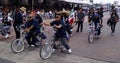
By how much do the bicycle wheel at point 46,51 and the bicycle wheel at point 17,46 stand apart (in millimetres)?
1218

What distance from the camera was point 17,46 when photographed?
384 inches

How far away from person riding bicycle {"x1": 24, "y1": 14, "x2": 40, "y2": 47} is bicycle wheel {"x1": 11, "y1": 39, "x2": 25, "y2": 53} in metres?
0.53

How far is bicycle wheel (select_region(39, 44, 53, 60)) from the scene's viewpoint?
889 centimetres

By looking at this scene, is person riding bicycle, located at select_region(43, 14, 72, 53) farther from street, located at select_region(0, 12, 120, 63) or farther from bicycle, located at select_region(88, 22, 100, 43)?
bicycle, located at select_region(88, 22, 100, 43)

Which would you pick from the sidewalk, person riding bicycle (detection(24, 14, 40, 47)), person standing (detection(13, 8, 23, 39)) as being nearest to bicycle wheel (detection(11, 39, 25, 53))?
the sidewalk

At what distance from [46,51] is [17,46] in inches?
51.9

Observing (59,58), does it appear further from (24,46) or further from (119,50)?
(119,50)

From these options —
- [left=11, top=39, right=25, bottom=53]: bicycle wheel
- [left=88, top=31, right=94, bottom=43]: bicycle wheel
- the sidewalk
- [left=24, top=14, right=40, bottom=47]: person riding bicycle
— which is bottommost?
[left=88, top=31, right=94, bottom=43]: bicycle wheel

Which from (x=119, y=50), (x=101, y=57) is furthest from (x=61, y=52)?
(x=119, y=50)

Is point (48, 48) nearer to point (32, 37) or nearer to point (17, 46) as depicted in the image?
point (17, 46)

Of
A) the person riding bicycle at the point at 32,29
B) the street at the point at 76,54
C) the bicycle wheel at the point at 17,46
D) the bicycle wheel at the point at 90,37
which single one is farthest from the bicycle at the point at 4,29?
the bicycle wheel at the point at 90,37

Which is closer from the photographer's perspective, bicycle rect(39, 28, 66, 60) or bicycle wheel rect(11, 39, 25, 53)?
bicycle rect(39, 28, 66, 60)

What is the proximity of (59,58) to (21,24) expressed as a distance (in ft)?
11.6

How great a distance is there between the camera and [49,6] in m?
37.3
